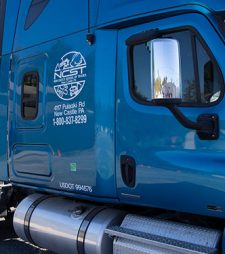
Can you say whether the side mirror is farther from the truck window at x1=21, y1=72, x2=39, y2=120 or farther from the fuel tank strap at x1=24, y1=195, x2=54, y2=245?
the fuel tank strap at x1=24, y1=195, x2=54, y2=245

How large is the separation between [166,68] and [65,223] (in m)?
2.11

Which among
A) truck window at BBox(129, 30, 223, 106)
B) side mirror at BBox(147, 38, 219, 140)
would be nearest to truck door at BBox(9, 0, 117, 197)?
truck window at BBox(129, 30, 223, 106)

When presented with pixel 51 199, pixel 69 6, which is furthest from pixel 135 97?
pixel 51 199

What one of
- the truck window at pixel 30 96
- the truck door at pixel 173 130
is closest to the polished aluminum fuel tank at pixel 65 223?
the truck door at pixel 173 130

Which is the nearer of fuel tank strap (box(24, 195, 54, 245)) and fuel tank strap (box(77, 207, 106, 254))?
fuel tank strap (box(77, 207, 106, 254))

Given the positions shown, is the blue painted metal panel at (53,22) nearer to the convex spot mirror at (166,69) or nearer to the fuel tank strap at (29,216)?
the convex spot mirror at (166,69)

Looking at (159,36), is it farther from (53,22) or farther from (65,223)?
(65,223)

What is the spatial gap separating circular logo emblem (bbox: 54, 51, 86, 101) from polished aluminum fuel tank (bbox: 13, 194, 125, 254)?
106 cm

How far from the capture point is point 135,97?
384 centimetres

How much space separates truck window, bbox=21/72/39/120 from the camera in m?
4.92

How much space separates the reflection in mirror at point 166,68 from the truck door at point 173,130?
4cm

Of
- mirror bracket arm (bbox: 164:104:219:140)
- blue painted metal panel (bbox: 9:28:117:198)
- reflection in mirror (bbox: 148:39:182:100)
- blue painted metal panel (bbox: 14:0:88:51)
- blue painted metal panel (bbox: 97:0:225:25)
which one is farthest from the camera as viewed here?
blue painted metal panel (bbox: 14:0:88:51)

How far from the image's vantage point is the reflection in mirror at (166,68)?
9.90ft

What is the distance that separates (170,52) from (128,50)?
91 centimetres
